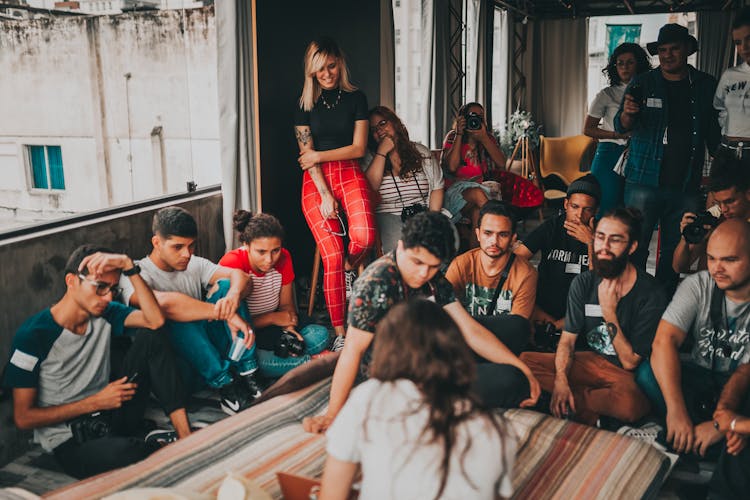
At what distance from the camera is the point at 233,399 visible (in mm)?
2717

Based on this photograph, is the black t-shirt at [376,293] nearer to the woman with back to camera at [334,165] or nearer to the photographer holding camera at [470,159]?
the woman with back to camera at [334,165]

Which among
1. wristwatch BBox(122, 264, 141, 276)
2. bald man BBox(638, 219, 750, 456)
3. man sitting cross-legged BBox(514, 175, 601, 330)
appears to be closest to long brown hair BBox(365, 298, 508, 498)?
bald man BBox(638, 219, 750, 456)

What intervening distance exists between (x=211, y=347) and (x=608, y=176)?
2451 mm

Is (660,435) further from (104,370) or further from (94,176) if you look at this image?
(94,176)

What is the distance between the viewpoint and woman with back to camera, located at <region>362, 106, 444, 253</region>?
12.3 feet

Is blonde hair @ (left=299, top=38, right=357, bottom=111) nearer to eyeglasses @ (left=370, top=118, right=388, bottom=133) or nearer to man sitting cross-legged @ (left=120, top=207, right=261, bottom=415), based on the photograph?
eyeglasses @ (left=370, top=118, right=388, bottom=133)

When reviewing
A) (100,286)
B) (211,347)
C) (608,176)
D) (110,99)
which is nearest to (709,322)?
(608,176)

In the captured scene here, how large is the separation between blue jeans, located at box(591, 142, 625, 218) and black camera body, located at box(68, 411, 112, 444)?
109 inches

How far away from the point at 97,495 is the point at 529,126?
745 centimetres

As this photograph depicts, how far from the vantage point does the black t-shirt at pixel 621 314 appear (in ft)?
8.33

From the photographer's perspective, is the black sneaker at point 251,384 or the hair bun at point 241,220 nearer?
the black sneaker at point 251,384

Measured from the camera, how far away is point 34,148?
499cm

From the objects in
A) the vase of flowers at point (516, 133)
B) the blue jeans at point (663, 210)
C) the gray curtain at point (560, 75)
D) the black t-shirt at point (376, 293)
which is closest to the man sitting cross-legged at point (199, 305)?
the black t-shirt at point (376, 293)

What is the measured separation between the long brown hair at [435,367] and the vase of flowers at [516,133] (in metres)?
6.78
